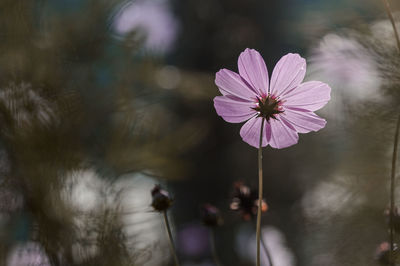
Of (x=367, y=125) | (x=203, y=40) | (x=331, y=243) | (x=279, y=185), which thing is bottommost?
(x=279, y=185)

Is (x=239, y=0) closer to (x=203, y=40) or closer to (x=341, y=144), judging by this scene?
(x=203, y=40)

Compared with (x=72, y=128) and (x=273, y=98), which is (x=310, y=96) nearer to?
(x=273, y=98)

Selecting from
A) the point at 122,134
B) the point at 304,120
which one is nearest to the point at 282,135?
the point at 304,120

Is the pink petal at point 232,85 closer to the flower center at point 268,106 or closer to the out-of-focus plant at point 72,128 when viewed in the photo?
the flower center at point 268,106

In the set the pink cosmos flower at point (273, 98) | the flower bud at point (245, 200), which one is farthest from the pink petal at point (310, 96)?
the flower bud at point (245, 200)

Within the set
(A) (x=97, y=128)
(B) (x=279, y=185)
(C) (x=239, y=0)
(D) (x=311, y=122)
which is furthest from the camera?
(C) (x=239, y=0)

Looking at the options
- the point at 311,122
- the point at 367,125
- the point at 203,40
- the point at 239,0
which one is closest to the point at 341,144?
the point at 367,125

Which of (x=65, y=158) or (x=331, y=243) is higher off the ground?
(x=65, y=158)
